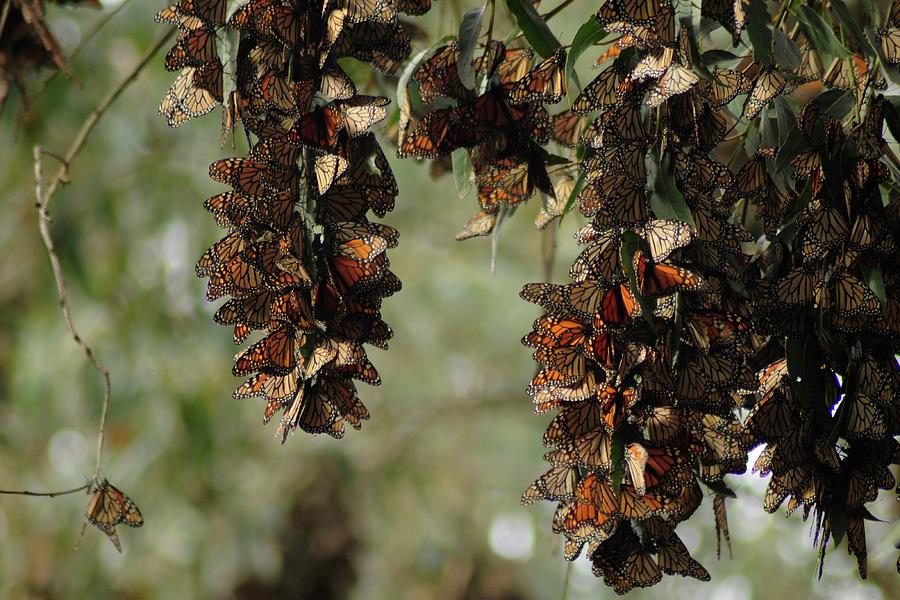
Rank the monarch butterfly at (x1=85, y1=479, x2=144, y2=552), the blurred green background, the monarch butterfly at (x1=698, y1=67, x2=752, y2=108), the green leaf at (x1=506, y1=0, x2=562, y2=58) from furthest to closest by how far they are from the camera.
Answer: the blurred green background → the monarch butterfly at (x1=85, y1=479, x2=144, y2=552) → the green leaf at (x1=506, y1=0, x2=562, y2=58) → the monarch butterfly at (x1=698, y1=67, x2=752, y2=108)

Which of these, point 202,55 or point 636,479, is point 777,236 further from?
point 202,55

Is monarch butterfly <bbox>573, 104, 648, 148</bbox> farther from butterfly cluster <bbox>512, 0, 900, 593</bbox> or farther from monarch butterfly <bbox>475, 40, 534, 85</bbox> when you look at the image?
monarch butterfly <bbox>475, 40, 534, 85</bbox>

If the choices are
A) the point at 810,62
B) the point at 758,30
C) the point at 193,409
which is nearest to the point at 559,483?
the point at 758,30

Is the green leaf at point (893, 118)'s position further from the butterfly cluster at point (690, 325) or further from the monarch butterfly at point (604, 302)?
the monarch butterfly at point (604, 302)

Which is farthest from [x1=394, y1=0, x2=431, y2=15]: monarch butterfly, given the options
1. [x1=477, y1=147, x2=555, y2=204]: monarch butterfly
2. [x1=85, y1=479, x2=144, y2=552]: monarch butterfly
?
[x1=85, y1=479, x2=144, y2=552]: monarch butterfly

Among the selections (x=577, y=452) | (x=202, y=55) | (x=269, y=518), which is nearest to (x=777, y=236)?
(x=577, y=452)

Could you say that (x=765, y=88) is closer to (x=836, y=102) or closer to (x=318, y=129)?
(x=836, y=102)
